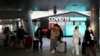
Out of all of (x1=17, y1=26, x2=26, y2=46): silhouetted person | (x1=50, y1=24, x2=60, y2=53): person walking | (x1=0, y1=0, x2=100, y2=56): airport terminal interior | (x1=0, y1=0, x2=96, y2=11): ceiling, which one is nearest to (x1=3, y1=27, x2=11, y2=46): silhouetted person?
(x1=0, y1=0, x2=100, y2=56): airport terminal interior

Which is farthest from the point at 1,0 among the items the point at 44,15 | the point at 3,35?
the point at 44,15

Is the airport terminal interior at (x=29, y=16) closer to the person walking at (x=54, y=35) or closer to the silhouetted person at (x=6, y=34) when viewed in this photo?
the silhouetted person at (x=6, y=34)

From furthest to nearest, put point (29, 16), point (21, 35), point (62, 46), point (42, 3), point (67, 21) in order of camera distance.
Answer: point (67, 21) → point (29, 16) → point (21, 35) → point (42, 3) → point (62, 46)

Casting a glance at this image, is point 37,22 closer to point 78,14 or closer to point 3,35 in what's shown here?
point 78,14

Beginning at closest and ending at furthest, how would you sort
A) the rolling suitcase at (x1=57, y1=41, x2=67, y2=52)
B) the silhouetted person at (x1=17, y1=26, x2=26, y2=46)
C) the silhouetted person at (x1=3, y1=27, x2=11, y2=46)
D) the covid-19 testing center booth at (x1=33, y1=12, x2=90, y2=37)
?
the rolling suitcase at (x1=57, y1=41, x2=67, y2=52), the silhouetted person at (x1=17, y1=26, x2=26, y2=46), the silhouetted person at (x1=3, y1=27, x2=11, y2=46), the covid-19 testing center booth at (x1=33, y1=12, x2=90, y2=37)

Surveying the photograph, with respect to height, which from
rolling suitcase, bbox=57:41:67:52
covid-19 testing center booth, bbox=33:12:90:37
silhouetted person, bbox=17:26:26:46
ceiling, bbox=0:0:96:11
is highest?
ceiling, bbox=0:0:96:11

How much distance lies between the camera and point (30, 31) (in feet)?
83.7

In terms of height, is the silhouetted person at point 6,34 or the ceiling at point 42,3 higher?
the ceiling at point 42,3

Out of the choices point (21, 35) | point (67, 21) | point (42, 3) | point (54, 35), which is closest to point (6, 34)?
point (21, 35)

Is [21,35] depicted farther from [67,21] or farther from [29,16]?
[67,21]

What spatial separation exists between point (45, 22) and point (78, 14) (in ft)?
18.7

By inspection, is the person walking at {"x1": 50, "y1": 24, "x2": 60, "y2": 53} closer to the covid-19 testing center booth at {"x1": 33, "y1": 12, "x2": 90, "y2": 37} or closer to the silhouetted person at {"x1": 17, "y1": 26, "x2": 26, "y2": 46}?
the silhouetted person at {"x1": 17, "y1": 26, "x2": 26, "y2": 46}

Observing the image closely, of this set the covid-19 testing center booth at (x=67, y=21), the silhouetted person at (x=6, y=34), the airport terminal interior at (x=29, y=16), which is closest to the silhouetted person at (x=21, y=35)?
the airport terminal interior at (x=29, y=16)

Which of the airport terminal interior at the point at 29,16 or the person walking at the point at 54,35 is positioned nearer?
the person walking at the point at 54,35
